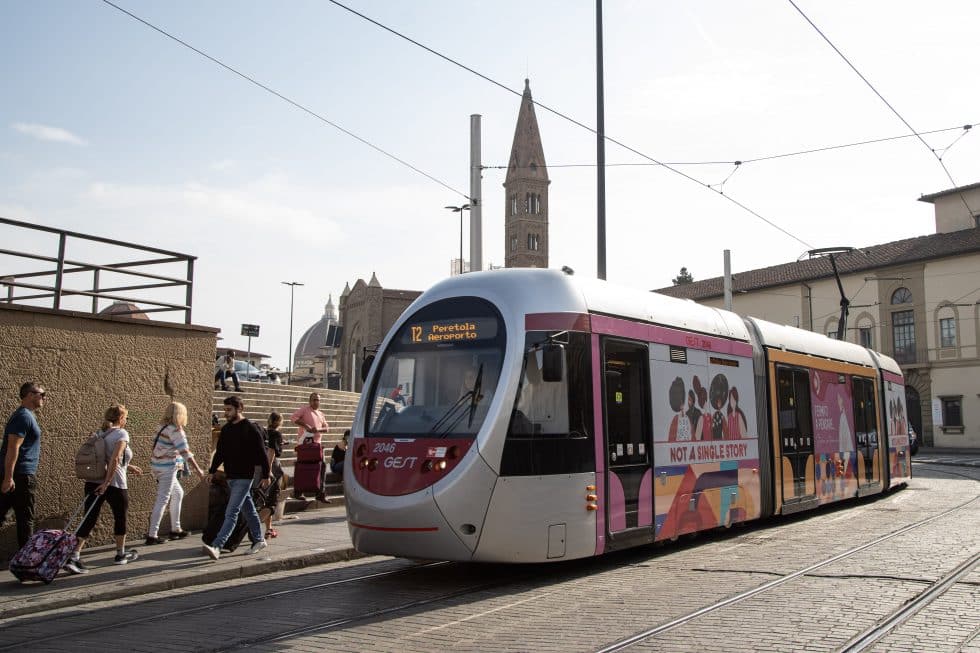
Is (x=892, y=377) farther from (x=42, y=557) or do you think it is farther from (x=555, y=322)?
(x=42, y=557)

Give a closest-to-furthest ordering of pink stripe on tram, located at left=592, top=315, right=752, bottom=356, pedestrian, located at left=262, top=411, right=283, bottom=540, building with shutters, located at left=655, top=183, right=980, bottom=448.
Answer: pink stripe on tram, located at left=592, top=315, right=752, bottom=356
pedestrian, located at left=262, top=411, right=283, bottom=540
building with shutters, located at left=655, top=183, right=980, bottom=448

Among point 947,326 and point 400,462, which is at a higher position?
point 947,326

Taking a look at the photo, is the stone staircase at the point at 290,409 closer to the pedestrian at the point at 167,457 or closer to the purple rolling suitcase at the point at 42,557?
the pedestrian at the point at 167,457

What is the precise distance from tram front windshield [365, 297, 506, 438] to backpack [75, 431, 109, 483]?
9.10ft

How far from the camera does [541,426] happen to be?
8500 mm

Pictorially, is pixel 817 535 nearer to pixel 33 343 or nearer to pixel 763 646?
pixel 763 646

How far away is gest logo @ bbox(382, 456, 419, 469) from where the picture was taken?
326 inches

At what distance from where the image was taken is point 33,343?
1030cm

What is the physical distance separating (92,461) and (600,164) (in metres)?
10.0

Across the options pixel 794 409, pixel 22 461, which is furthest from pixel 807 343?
pixel 22 461

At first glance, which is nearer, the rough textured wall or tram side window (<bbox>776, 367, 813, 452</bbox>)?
the rough textured wall

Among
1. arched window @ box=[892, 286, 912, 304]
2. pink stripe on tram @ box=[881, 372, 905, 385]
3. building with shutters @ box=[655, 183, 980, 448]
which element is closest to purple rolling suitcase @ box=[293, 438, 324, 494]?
pink stripe on tram @ box=[881, 372, 905, 385]

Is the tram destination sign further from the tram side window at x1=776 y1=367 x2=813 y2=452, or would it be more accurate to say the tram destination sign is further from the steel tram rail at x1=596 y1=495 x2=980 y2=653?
the tram side window at x1=776 y1=367 x2=813 y2=452

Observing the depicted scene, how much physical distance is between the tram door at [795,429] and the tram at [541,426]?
1675 mm
